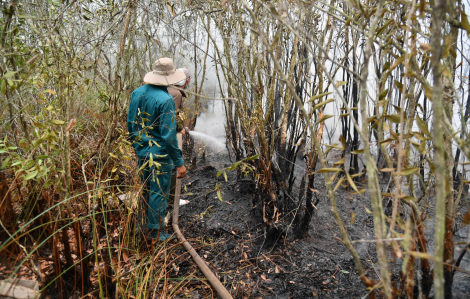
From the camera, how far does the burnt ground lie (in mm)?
2164

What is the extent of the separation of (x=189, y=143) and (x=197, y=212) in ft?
6.47

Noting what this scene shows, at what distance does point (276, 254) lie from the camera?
258 cm

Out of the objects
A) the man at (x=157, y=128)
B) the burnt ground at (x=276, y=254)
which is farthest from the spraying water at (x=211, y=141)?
the man at (x=157, y=128)

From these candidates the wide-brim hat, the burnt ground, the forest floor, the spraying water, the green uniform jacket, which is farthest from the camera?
the spraying water

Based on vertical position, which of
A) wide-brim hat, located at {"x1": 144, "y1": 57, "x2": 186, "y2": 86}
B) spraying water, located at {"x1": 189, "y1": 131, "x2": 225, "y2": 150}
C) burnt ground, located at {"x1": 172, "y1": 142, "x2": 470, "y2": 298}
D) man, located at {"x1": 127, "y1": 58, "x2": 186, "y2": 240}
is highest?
wide-brim hat, located at {"x1": 144, "y1": 57, "x2": 186, "y2": 86}

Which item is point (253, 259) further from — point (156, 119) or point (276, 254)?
point (156, 119)

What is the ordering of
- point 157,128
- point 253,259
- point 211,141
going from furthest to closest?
point 211,141 < point 157,128 < point 253,259

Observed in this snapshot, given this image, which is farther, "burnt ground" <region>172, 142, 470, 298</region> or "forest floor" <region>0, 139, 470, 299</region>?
"burnt ground" <region>172, 142, 470, 298</region>

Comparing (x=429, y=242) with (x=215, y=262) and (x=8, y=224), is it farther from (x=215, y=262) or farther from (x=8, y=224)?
(x=8, y=224)

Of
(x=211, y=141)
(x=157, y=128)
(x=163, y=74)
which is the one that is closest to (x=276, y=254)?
(x=157, y=128)

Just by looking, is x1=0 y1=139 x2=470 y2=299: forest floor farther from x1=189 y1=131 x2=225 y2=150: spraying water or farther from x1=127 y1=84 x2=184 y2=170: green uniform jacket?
x1=189 y1=131 x2=225 y2=150: spraying water

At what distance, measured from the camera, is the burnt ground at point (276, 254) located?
2164 mm

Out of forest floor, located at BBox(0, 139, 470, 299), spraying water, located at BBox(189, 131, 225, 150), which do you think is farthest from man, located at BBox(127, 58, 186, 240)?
spraying water, located at BBox(189, 131, 225, 150)

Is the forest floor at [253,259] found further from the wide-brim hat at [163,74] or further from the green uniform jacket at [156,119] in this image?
the wide-brim hat at [163,74]
